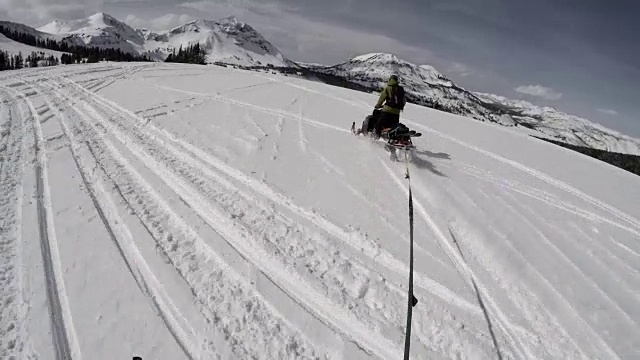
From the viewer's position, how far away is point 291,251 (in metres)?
5.15

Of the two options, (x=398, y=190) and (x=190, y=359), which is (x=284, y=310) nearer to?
(x=190, y=359)

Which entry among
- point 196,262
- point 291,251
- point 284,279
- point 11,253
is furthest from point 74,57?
point 284,279

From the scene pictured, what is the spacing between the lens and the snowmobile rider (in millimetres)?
10680

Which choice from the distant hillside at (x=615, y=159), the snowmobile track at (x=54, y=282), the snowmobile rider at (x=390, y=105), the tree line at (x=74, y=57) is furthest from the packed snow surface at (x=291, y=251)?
the tree line at (x=74, y=57)

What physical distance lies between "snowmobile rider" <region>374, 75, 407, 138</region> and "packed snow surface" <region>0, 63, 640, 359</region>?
1005 mm

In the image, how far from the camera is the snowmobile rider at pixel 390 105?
35.0ft

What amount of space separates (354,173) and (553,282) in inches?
180

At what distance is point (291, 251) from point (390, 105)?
7.09 meters

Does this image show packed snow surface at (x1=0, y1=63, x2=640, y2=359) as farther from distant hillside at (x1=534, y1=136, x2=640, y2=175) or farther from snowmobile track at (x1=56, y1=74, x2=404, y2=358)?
distant hillside at (x1=534, y1=136, x2=640, y2=175)

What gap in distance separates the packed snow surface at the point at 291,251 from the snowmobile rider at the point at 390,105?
1.00m

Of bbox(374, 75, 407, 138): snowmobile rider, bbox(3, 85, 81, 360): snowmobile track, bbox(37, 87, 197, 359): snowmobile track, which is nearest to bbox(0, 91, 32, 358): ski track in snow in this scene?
bbox(3, 85, 81, 360): snowmobile track

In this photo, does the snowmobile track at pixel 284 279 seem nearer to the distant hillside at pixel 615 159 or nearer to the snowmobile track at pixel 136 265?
the snowmobile track at pixel 136 265

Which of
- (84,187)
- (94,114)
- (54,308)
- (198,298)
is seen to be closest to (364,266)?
(198,298)

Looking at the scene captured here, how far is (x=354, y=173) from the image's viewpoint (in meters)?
8.62
